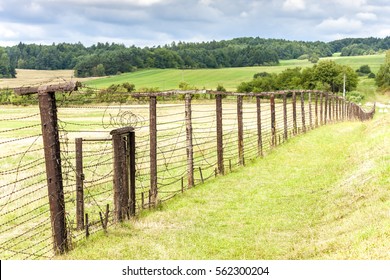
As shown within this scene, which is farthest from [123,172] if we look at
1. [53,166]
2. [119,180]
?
[53,166]

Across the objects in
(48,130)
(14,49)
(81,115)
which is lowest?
(81,115)

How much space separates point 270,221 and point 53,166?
4.85 m

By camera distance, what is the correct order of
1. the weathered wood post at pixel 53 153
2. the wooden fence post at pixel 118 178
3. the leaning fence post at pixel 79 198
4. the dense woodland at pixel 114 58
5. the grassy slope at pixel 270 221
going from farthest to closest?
the dense woodland at pixel 114 58
the leaning fence post at pixel 79 198
the wooden fence post at pixel 118 178
the weathered wood post at pixel 53 153
the grassy slope at pixel 270 221

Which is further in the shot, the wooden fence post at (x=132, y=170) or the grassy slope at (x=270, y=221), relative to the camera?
the wooden fence post at (x=132, y=170)

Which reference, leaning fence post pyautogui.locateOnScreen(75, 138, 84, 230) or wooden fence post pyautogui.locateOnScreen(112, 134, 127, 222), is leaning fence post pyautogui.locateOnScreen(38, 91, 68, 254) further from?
leaning fence post pyautogui.locateOnScreen(75, 138, 84, 230)

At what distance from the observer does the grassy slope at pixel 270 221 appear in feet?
27.8

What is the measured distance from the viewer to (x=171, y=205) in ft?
40.9

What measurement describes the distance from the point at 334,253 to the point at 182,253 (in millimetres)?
2611

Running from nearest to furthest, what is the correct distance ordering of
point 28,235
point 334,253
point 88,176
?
1. point 334,253
2. point 28,235
3. point 88,176

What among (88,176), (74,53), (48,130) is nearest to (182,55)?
(74,53)

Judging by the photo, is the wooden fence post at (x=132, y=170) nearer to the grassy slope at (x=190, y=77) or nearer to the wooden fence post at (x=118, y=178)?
the wooden fence post at (x=118, y=178)

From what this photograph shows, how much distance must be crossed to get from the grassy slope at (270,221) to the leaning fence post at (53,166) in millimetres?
403

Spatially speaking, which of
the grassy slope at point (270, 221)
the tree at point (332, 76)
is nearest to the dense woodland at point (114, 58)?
the tree at point (332, 76)

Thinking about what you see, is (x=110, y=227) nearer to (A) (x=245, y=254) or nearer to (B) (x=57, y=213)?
(B) (x=57, y=213)
